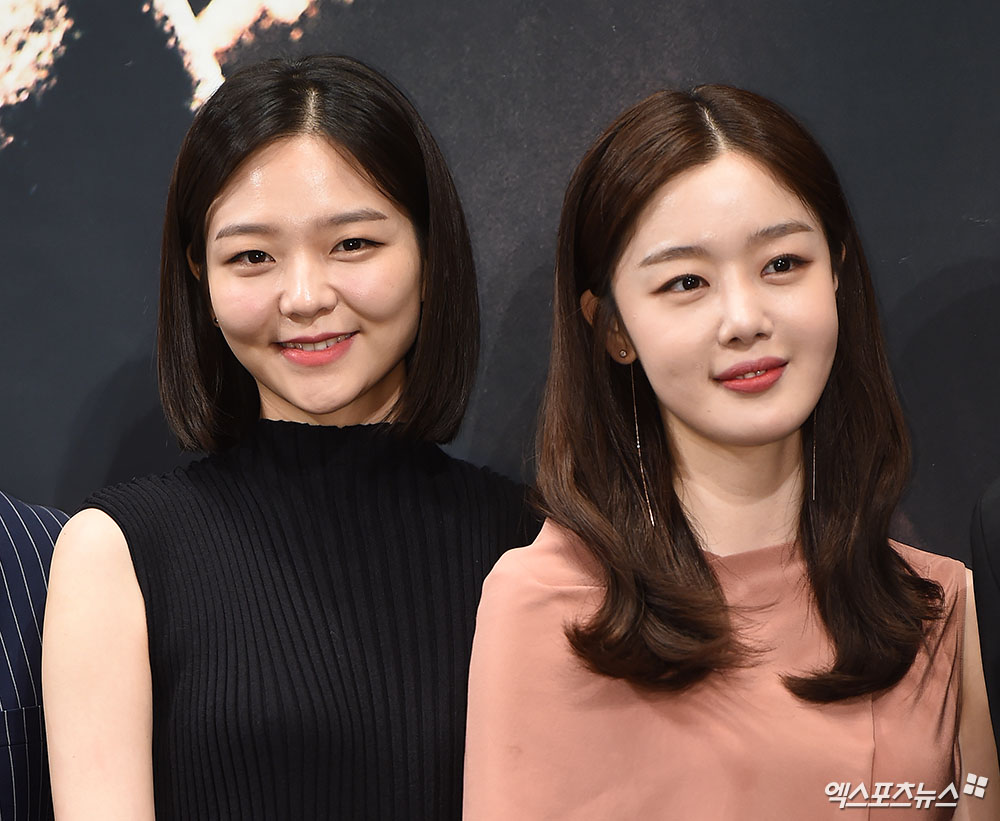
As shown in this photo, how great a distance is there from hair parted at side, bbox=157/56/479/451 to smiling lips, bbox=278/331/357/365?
132 millimetres

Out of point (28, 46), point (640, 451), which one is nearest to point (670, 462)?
point (640, 451)

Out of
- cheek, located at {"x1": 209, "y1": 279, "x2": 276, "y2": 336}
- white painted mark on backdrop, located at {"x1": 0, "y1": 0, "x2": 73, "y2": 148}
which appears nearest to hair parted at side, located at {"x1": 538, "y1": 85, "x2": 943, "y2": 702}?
cheek, located at {"x1": 209, "y1": 279, "x2": 276, "y2": 336}

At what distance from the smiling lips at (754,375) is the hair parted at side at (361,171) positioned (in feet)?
1.61

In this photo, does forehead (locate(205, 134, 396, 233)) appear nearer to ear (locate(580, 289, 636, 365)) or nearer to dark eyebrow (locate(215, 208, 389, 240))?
dark eyebrow (locate(215, 208, 389, 240))

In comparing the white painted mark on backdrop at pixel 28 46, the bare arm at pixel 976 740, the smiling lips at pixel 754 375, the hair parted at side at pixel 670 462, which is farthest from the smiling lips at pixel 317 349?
the bare arm at pixel 976 740

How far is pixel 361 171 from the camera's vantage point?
6.50 feet

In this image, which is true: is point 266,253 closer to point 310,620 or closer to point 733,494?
point 310,620

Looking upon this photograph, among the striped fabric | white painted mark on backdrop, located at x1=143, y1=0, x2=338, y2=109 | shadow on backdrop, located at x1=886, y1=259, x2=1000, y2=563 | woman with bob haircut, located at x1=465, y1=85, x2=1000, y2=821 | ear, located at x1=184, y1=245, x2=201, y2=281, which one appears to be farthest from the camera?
white painted mark on backdrop, located at x1=143, y1=0, x2=338, y2=109

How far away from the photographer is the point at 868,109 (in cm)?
229

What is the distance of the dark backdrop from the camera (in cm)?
228

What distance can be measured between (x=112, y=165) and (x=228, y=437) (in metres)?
0.59

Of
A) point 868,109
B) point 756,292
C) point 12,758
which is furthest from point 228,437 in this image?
point 868,109

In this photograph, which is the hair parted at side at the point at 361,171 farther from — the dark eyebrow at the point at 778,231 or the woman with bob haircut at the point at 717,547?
the dark eyebrow at the point at 778,231

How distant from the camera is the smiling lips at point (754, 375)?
1741mm
